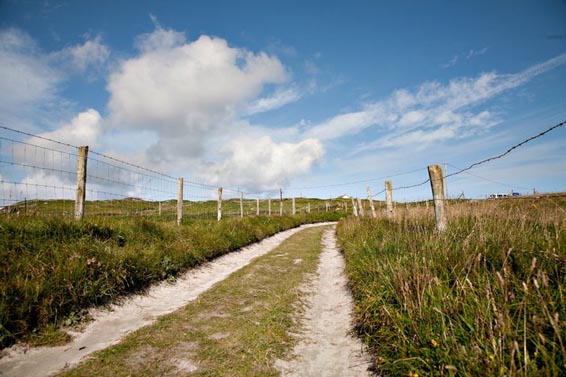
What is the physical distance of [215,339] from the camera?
4113 millimetres

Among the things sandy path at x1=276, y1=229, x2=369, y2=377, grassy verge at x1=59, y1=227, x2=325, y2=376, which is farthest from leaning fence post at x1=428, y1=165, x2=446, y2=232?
grassy verge at x1=59, y1=227, x2=325, y2=376

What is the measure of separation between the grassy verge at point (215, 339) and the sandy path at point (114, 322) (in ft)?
1.09

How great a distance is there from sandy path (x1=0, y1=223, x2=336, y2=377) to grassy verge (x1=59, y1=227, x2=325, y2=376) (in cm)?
33

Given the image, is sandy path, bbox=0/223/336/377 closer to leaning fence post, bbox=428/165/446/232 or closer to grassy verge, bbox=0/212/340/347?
grassy verge, bbox=0/212/340/347

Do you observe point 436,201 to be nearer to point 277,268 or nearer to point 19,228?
point 277,268

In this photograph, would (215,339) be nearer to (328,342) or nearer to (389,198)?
(328,342)

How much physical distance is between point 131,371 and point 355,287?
418 centimetres

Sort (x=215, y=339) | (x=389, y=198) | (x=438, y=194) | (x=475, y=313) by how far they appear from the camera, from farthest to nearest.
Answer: (x=389, y=198)
(x=438, y=194)
(x=215, y=339)
(x=475, y=313)

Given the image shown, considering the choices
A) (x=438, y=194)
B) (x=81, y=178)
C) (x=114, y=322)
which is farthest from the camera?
(x=81, y=178)

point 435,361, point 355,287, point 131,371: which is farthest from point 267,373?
point 355,287

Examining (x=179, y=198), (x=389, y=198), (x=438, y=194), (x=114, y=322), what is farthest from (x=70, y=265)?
(x=389, y=198)

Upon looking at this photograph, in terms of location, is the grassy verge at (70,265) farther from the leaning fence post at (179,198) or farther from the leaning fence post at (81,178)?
the leaning fence post at (179,198)

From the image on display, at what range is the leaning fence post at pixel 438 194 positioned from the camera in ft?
20.1

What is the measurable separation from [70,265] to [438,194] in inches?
292
